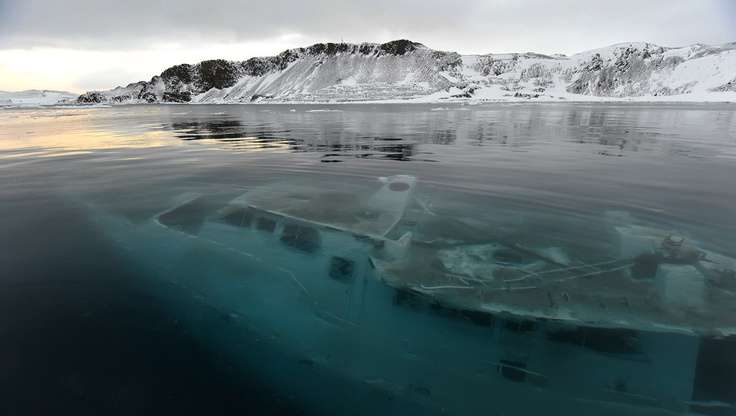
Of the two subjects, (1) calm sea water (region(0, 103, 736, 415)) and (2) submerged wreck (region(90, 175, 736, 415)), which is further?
(2) submerged wreck (region(90, 175, 736, 415))

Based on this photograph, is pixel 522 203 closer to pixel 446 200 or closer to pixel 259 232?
pixel 446 200

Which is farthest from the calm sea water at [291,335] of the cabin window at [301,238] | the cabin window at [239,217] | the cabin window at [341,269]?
the cabin window at [239,217]

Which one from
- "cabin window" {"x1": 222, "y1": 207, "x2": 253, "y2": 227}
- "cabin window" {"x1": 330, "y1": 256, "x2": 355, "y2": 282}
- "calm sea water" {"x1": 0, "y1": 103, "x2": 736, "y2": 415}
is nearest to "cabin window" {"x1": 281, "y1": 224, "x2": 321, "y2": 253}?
"calm sea water" {"x1": 0, "y1": 103, "x2": 736, "y2": 415}

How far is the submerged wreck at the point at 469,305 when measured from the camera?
145 inches

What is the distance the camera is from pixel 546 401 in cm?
349

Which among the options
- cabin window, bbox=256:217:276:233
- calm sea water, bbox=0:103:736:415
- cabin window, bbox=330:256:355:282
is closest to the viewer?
Result: calm sea water, bbox=0:103:736:415

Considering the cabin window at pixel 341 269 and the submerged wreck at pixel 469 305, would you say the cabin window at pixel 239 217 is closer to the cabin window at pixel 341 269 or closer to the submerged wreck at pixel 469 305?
the submerged wreck at pixel 469 305

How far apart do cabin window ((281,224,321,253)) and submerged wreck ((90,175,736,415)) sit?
43mm

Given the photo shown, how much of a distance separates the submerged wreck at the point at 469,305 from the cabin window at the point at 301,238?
0.04 meters

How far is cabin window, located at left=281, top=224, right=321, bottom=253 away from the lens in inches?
264

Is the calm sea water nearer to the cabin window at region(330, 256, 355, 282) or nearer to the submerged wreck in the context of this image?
the submerged wreck

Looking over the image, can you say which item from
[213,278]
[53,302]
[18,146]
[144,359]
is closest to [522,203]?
[213,278]

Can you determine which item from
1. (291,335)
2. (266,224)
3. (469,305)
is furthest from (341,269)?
(266,224)

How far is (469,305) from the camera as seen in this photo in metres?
4.91
